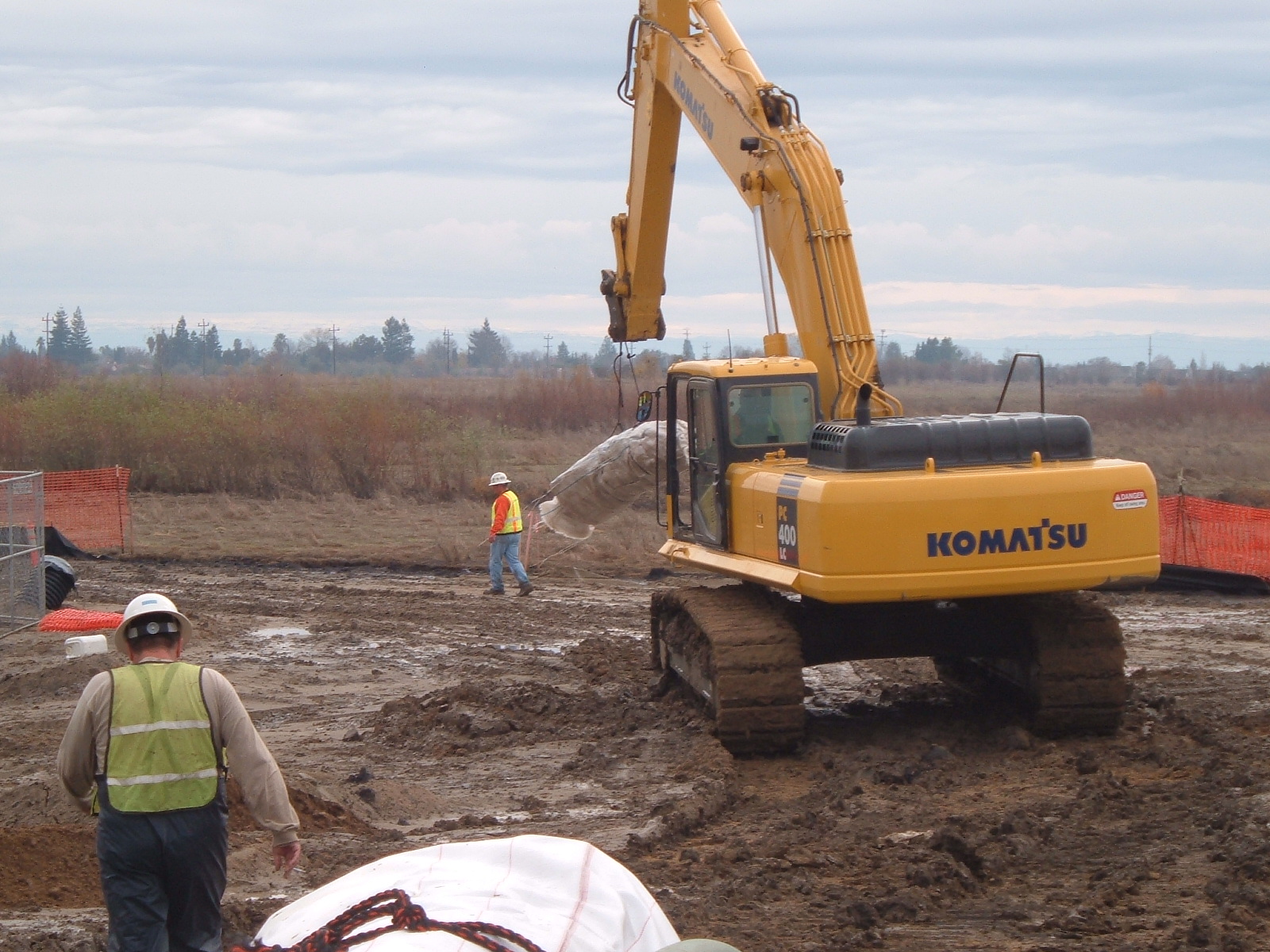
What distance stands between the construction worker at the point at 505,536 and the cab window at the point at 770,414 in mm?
7885

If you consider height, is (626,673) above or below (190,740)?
below

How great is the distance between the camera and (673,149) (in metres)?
13.0

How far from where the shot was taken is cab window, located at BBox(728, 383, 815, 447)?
10.2 meters

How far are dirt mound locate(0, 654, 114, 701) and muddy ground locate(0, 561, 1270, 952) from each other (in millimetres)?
36

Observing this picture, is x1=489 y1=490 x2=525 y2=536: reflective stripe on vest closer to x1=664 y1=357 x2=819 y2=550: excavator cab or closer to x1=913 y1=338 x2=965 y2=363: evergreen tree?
x1=664 y1=357 x2=819 y2=550: excavator cab

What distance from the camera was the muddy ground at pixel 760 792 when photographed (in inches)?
249

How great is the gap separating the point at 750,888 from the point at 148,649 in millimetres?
3043

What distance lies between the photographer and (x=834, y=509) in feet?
27.9

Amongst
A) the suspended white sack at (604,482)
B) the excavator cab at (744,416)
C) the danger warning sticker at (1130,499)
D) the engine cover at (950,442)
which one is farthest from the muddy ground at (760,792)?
the suspended white sack at (604,482)

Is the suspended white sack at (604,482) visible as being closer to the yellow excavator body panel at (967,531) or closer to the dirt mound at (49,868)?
the yellow excavator body panel at (967,531)

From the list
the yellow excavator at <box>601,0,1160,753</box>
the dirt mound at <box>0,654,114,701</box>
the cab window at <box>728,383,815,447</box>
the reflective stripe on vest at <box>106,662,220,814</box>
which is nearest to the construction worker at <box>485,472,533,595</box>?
the dirt mound at <box>0,654,114,701</box>

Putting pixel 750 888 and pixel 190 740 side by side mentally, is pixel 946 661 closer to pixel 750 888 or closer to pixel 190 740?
pixel 750 888

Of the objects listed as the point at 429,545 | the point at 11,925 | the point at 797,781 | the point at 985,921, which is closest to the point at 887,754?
→ the point at 797,781

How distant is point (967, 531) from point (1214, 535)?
38.8 feet
